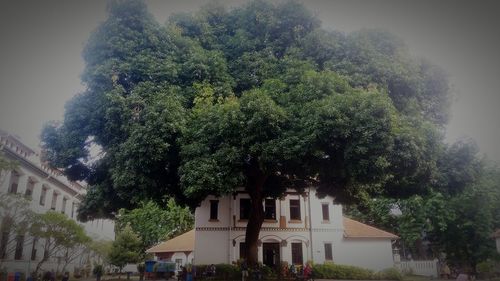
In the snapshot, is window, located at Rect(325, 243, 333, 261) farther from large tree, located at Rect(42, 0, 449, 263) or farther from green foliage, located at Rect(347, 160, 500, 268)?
large tree, located at Rect(42, 0, 449, 263)

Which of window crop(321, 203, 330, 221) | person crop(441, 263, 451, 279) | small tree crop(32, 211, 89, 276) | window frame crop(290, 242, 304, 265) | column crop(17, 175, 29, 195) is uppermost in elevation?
column crop(17, 175, 29, 195)

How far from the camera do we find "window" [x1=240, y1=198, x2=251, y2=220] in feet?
107

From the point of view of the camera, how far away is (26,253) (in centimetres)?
2836

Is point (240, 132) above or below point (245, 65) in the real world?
below

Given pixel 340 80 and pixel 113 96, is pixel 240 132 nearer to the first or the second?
pixel 340 80

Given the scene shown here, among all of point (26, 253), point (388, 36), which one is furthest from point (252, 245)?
point (26, 253)

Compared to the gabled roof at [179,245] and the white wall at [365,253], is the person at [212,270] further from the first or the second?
the white wall at [365,253]

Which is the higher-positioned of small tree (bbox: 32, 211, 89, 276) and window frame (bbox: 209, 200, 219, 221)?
window frame (bbox: 209, 200, 219, 221)

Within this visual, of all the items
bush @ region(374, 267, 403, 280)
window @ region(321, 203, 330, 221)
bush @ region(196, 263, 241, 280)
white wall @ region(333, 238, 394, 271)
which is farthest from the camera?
window @ region(321, 203, 330, 221)

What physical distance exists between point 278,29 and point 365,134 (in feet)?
29.1

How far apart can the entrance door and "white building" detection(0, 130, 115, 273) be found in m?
15.9

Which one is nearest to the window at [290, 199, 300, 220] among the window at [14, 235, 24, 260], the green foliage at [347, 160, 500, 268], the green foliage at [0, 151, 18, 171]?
the green foliage at [347, 160, 500, 268]

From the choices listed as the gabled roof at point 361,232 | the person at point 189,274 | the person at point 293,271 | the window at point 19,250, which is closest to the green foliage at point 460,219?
the gabled roof at point 361,232

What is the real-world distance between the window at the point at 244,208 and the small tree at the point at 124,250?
42.1 ft
